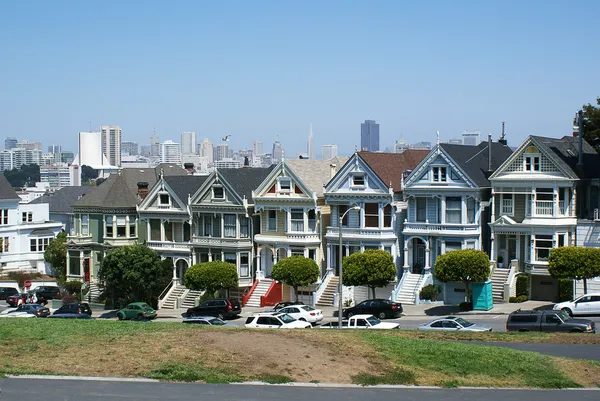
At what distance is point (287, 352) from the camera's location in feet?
102

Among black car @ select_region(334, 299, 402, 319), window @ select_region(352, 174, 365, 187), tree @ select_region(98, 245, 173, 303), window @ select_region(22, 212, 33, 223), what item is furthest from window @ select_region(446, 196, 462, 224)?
window @ select_region(22, 212, 33, 223)

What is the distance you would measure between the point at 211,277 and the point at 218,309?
5652mm

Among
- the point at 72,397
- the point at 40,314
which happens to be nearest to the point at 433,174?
the point at 40,314

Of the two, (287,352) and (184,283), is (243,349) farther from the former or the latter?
(184,283)

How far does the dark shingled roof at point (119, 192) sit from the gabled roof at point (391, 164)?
17608mm

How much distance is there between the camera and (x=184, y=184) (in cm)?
6750

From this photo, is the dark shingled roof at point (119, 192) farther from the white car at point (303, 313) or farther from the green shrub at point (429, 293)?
the green shrub at point (429, 293)

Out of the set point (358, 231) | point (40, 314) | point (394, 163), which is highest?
point (394, 163)

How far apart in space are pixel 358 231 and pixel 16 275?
32023 millimetres

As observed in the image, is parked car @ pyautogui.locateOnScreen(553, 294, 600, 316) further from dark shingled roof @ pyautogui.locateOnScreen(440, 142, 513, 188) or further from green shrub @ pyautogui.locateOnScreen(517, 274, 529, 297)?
dark shingled roof @ pyautogui.locateOnScreen(440, 142, 513, 188)

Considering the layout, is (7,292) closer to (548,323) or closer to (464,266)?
(464,266)

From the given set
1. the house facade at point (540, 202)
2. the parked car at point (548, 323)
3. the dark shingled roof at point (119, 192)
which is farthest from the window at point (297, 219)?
the parked car at point (548, 323)

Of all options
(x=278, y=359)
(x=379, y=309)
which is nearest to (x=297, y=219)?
(x=379, y=309)

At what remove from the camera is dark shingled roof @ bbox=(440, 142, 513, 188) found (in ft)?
185
